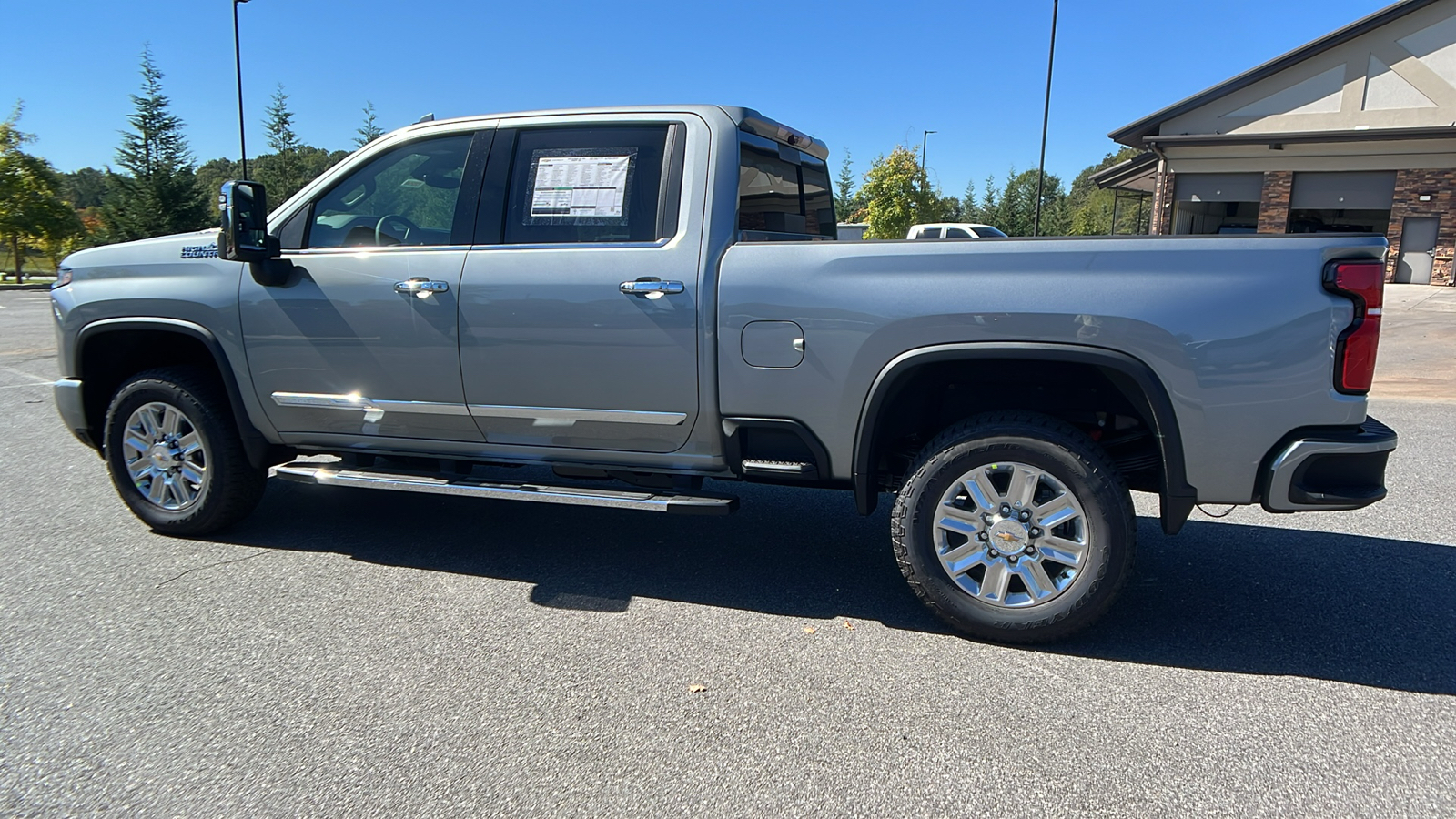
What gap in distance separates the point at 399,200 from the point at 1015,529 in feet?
10.3

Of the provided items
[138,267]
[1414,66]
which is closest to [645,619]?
[138,267]

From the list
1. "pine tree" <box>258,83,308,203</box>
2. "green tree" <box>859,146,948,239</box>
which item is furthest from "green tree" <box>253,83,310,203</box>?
"green tree" <box>859,146,948,239</box>

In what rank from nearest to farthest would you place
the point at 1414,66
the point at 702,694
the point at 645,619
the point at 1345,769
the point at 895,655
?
the point at 1345,769 < the point at 702,694 < the point at 895,655 < the point at 645,619 < the point at 1414,66

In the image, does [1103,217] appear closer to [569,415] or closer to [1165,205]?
[1165,205]

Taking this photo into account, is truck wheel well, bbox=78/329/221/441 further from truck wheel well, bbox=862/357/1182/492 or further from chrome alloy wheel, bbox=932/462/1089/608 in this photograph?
chrome alloy wheel, bbox=932/462/1089/608

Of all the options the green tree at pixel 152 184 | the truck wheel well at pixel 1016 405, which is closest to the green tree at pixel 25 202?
the green tree at pixel 152 184

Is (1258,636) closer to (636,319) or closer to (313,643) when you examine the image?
(636,319)

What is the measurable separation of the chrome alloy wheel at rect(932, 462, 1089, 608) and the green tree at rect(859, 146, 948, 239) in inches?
1331

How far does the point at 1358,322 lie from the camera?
302 cm

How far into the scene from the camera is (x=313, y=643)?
3.50m

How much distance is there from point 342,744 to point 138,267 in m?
3.07

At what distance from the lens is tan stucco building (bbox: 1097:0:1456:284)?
2492 cm

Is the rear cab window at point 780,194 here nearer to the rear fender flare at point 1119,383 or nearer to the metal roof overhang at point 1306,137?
the rear fender flare at point 1119,383

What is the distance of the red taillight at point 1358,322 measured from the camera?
9.84ft
